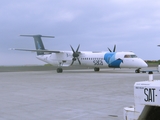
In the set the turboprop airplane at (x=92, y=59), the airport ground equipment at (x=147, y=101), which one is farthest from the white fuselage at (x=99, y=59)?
the airport ground equipment at (x=147, y=101)

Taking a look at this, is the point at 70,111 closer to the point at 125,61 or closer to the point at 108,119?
the point at 108,119

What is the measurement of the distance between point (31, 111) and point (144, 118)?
14.8 ft

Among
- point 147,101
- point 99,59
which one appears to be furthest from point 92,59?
point 147,101

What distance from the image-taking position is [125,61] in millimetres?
29828

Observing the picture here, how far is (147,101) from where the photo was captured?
3.14 metres

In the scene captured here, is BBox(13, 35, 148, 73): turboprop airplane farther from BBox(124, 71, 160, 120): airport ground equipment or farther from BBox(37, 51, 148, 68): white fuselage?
BBox(124, 71, 160, 120): airport ground equipment

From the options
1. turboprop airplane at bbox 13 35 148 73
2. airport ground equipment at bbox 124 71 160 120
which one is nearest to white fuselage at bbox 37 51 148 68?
turboprop airplane at bbox 13 35 148 73

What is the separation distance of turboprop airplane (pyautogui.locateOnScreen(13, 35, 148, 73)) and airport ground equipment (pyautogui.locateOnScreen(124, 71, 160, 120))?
1027 inches

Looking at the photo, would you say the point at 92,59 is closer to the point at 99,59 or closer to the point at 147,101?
the point at 99,59

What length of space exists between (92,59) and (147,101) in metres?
30.5

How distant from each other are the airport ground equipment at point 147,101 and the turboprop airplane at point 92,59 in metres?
26.1

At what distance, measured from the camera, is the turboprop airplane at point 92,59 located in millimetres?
29672

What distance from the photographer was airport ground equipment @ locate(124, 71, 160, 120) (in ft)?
10.1

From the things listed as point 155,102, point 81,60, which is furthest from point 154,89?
point 81,60
